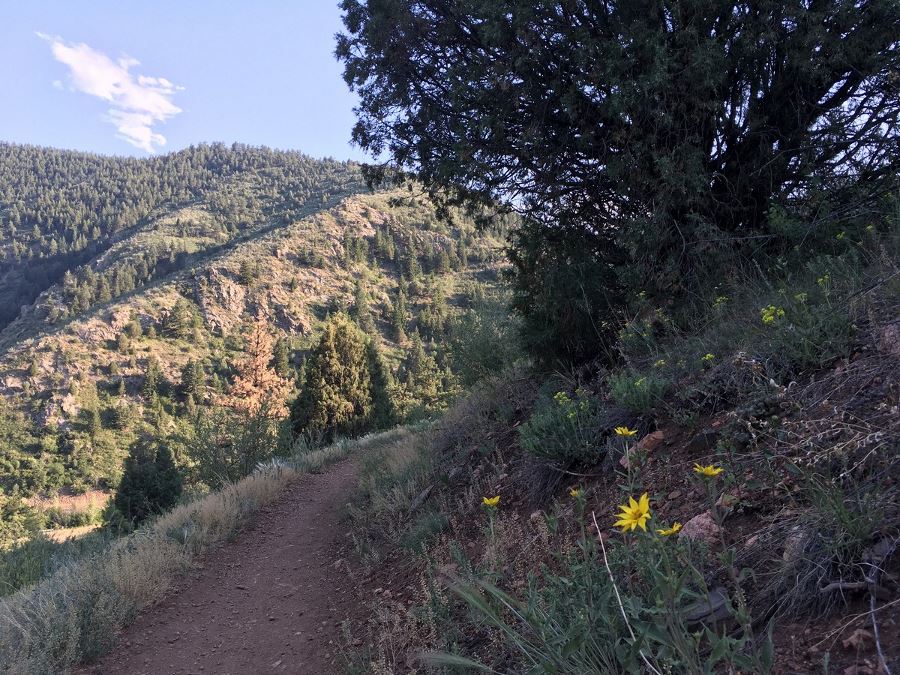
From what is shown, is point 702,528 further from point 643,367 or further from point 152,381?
point 152,381

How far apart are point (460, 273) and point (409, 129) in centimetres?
9788

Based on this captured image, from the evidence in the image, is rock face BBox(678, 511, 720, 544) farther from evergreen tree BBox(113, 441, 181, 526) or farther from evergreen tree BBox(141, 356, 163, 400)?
evergreen tree BBox(141, 356, 163, 400)

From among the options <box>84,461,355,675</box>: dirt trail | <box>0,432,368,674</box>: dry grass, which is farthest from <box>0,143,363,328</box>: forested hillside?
<box>84,461,355,675</box>: dirt trail

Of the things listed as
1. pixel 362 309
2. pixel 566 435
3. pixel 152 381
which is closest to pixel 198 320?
pixel 152 381

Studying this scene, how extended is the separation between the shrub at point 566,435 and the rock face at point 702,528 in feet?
4.76

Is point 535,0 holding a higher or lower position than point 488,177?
higher

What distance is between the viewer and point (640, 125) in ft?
18.7

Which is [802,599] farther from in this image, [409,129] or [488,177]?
[409,129]

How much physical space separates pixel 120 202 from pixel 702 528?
579ft

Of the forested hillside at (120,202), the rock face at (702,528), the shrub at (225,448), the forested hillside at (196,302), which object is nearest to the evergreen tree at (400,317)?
the forested hillside at (196,302)

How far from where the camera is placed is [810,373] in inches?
112

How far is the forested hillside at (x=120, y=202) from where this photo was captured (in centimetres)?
11178

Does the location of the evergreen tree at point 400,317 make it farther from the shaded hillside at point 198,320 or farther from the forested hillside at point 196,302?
the forested hillside at point 196,302

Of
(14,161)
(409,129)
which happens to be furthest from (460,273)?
(14,161)
